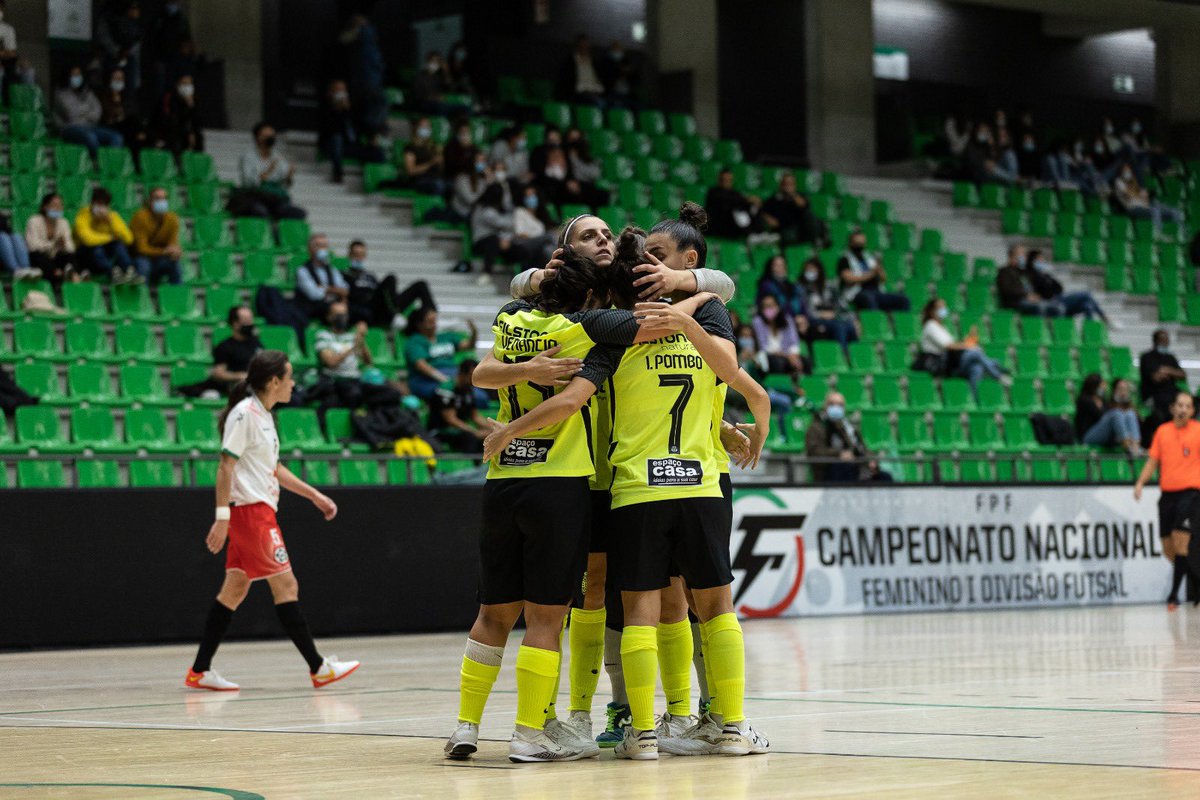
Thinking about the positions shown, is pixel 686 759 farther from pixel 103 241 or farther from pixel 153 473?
pixel 103 241

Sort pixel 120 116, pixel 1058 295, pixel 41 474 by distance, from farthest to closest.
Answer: pixel 1058 295, pixel 120 116, pixel 41 474

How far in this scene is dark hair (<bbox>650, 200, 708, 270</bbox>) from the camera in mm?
7094

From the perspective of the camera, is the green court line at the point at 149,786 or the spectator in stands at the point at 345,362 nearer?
the green court line at the point at 149,786

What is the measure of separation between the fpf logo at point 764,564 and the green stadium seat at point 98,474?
598cm

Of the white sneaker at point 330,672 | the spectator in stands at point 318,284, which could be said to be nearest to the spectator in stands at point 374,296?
the spectator in stands at point 318,284

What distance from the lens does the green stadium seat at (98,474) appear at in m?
14.4

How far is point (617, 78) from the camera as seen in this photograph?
2828 centimetres

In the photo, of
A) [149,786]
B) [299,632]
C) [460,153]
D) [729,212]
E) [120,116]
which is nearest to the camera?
[149,786]

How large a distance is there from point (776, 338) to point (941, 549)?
4144mm

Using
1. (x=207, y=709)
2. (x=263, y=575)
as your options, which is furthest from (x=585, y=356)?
(x=263, y=575)

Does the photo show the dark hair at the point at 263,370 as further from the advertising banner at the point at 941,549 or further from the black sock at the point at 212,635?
the advertising banner at the point at 941,549

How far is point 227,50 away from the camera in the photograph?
25.2 m

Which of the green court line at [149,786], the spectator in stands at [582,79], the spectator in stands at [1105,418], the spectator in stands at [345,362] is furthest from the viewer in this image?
the spectator in stands at [582,79]

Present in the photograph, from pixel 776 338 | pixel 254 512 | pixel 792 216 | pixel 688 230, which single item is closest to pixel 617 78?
pixel 792 216
